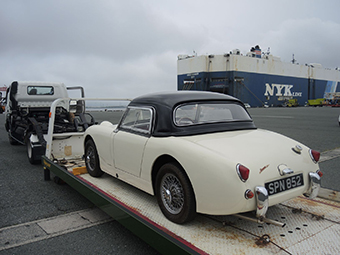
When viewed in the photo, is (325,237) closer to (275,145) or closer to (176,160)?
(275,145)

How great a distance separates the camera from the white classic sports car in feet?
8.34

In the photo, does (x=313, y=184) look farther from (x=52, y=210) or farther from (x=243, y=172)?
(x=52, y=210)

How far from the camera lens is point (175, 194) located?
2.99 m

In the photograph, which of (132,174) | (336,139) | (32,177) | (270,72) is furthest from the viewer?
(270,72)

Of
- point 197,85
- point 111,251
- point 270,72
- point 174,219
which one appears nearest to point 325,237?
point 174,219

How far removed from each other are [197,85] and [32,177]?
170ft

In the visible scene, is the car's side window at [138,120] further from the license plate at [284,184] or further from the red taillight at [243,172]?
the license plate at [284,184]

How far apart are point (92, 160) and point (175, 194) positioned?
221 centimetres

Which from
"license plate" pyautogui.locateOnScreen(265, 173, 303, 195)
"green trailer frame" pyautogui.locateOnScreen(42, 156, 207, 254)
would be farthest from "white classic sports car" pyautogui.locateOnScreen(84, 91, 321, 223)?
"green trailer frame" pyautogui.locateOnScreen(42, 156, 207, 254)

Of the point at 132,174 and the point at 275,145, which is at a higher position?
the point at 275,145

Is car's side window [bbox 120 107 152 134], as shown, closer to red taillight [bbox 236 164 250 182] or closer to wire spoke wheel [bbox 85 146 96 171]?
wire spoke wheel [bbox 85 146 96 171]

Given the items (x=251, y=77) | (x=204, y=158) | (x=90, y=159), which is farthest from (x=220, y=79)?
(x=204, y=158)

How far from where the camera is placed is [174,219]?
9.76 feet

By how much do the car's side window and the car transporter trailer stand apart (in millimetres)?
914
